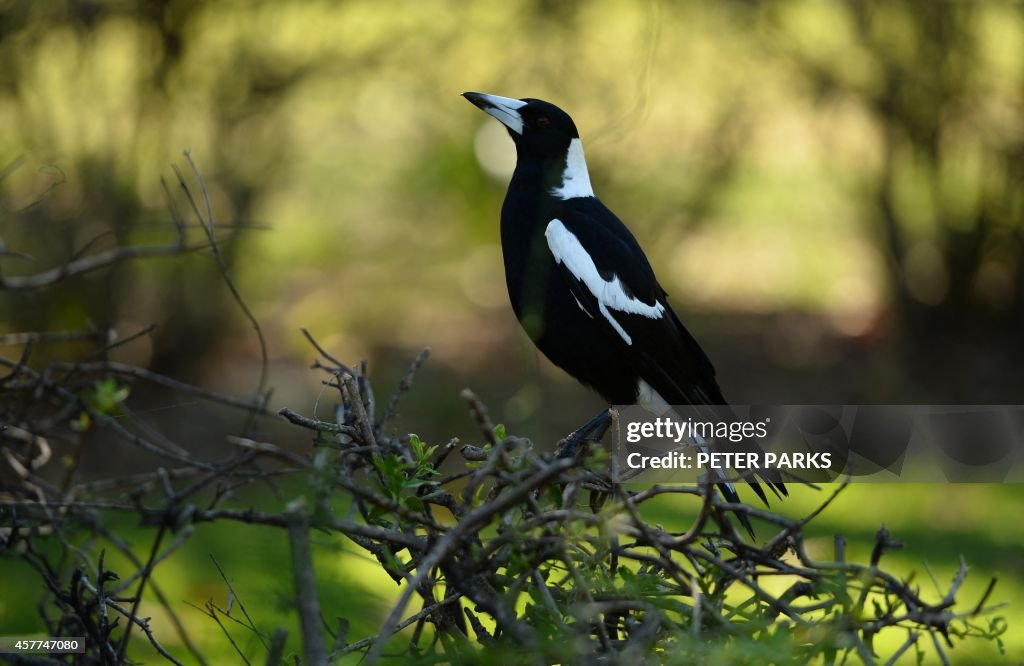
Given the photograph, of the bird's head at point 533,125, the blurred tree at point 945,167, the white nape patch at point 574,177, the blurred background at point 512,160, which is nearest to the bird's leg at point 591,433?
the white nape patch at point 574,177

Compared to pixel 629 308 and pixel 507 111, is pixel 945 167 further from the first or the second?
pixel 629 308

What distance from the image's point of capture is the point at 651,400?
294cm

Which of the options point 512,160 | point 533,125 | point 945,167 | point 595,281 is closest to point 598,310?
point 595,281

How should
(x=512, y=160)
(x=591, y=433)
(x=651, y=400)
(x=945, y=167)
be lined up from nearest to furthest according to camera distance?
(x=591, y=433) → (x=651, y=400) → (x=512, y=160) → (x=945, y=167)

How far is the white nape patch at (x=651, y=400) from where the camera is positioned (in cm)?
292

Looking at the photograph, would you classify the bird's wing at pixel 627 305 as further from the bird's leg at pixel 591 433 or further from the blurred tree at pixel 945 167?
the blurred tree at pixel 945 167

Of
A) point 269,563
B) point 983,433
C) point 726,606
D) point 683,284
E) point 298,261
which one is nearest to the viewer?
point 726,606

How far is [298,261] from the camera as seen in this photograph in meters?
7.18

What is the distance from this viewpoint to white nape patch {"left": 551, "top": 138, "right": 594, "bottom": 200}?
311cm

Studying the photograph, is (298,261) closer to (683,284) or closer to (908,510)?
(683,284)

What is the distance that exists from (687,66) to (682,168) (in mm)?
540

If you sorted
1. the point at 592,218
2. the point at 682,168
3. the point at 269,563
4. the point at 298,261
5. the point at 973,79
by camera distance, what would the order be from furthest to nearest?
the point at 298,261 → the point at 682,168 → the point at 973,79 → the point at 592,218 → the point at 269,563

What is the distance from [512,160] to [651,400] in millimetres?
2849

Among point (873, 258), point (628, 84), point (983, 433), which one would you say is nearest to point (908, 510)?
point (983, 433)
